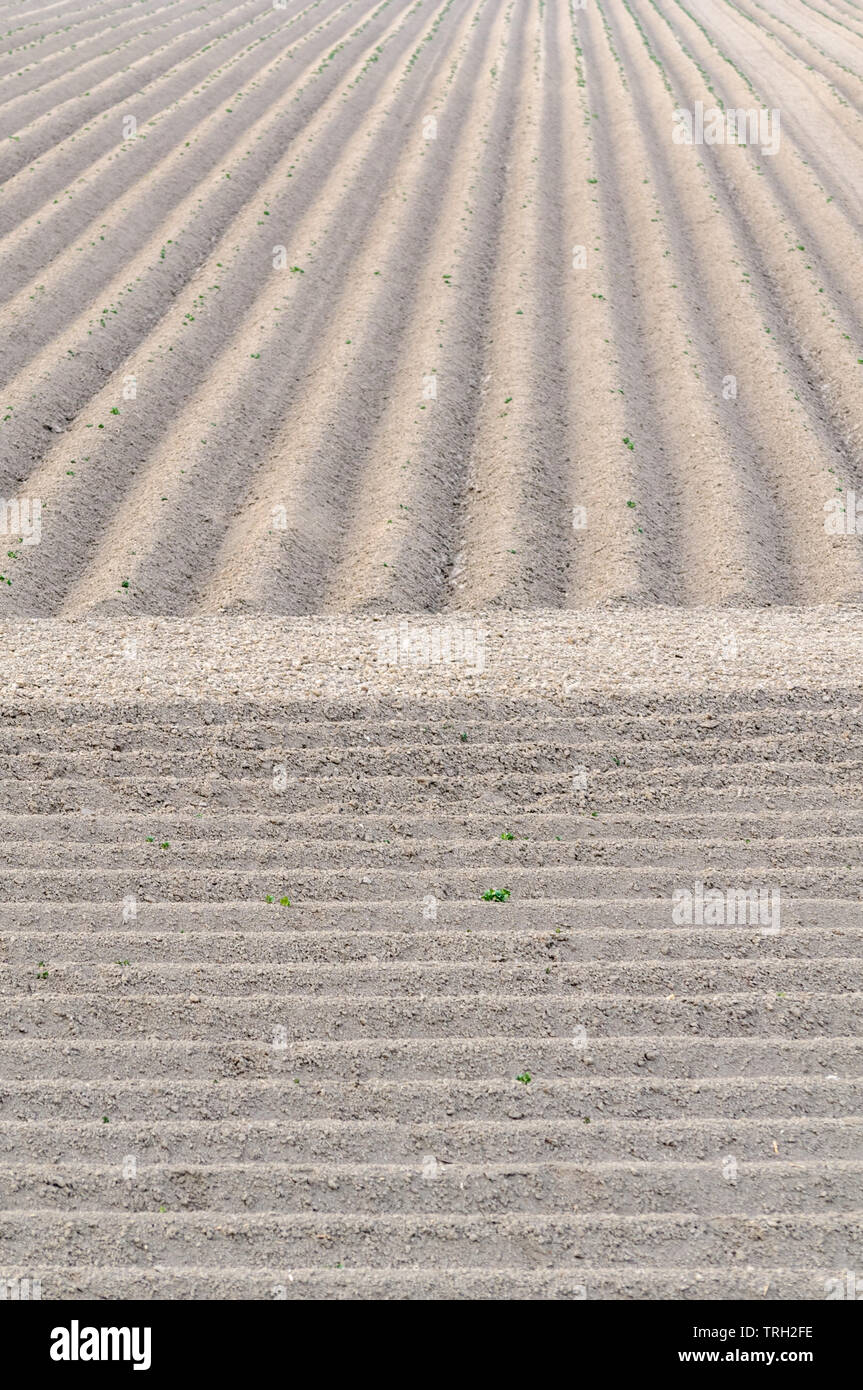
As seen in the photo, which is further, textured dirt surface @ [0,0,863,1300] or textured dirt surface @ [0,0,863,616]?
textured dirt surface @ [0,0,863,616]

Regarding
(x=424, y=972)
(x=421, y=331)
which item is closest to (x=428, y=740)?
(x=424, y=972)

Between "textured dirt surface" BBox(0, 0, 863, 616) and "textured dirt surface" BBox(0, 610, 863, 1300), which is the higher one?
"textured dirt surface" BBox(0, 0, 863, 616)

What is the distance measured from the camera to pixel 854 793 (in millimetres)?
8531

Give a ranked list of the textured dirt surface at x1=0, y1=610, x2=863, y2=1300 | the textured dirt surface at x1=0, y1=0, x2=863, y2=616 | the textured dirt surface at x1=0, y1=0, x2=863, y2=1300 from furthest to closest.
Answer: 1. the textured dirt surface at x1=0, y1=0, x2=863, y2=616
2. the textured dirt surface at x1=0, y1=0, x2=863, y2=1300
3. the textured dirt surface at x1=0, y1=610, x2=863, y2=1300

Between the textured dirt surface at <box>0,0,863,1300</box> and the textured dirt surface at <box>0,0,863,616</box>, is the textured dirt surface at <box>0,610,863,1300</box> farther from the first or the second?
the textured dirt surface at <box>0,0,863,616</box>

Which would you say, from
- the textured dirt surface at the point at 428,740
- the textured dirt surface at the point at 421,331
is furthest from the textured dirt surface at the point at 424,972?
the textured dirt surface at the point at 421,331

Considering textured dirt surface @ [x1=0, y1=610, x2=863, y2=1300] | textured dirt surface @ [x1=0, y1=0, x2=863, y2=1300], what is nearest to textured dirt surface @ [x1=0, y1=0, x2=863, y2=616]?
textured dirt surface @ [x1=0, y1=0, x2=863, y2=1300]

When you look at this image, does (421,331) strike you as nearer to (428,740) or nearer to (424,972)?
(428,740)

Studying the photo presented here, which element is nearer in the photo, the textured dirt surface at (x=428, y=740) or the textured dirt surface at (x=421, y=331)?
the textured dirt surface at (x=428, y=740)

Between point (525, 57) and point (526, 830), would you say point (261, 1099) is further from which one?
point (525, 57)

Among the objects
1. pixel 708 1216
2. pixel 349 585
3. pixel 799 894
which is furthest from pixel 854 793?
pixel 349 585

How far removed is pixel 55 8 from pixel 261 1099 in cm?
3785

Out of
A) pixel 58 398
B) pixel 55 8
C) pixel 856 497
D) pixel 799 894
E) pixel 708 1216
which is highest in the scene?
pixel 55 8

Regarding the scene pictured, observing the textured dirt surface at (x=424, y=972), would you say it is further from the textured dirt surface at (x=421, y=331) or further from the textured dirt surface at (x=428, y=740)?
the textured dirt surface at (x=421, y=331)
